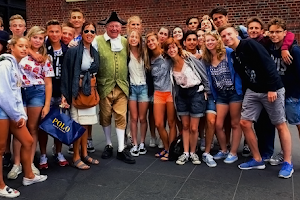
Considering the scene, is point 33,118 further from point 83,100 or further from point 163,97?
point 163,97

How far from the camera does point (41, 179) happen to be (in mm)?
3896

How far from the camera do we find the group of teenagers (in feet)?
12.8

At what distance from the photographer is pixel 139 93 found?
4.80 m

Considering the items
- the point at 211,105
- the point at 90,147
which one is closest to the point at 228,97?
the point at 211,105

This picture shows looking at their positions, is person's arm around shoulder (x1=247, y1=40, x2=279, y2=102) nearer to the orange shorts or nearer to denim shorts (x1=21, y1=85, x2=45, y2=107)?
the orange shorts

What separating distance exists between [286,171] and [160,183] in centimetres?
161

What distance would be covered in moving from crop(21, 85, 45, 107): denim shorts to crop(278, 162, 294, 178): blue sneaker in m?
3.17

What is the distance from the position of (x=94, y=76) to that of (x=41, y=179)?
1.54 meters

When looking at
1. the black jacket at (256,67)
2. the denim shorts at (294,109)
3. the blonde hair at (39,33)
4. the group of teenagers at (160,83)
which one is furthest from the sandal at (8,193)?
the denim shorts at (294,109)

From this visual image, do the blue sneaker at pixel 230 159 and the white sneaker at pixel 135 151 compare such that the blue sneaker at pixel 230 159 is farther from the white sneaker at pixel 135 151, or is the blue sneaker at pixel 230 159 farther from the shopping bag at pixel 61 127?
the shopping bag at pixel 61 127

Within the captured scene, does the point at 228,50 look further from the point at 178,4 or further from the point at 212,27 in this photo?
the point at 178,4

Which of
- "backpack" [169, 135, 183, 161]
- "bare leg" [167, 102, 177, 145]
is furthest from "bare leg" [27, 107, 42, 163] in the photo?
"backpack" [169, 135, 183, 161]

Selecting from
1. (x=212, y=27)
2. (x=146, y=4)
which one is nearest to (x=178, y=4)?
(x=146, y=4)

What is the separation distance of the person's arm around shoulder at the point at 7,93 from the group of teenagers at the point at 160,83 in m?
0.09
